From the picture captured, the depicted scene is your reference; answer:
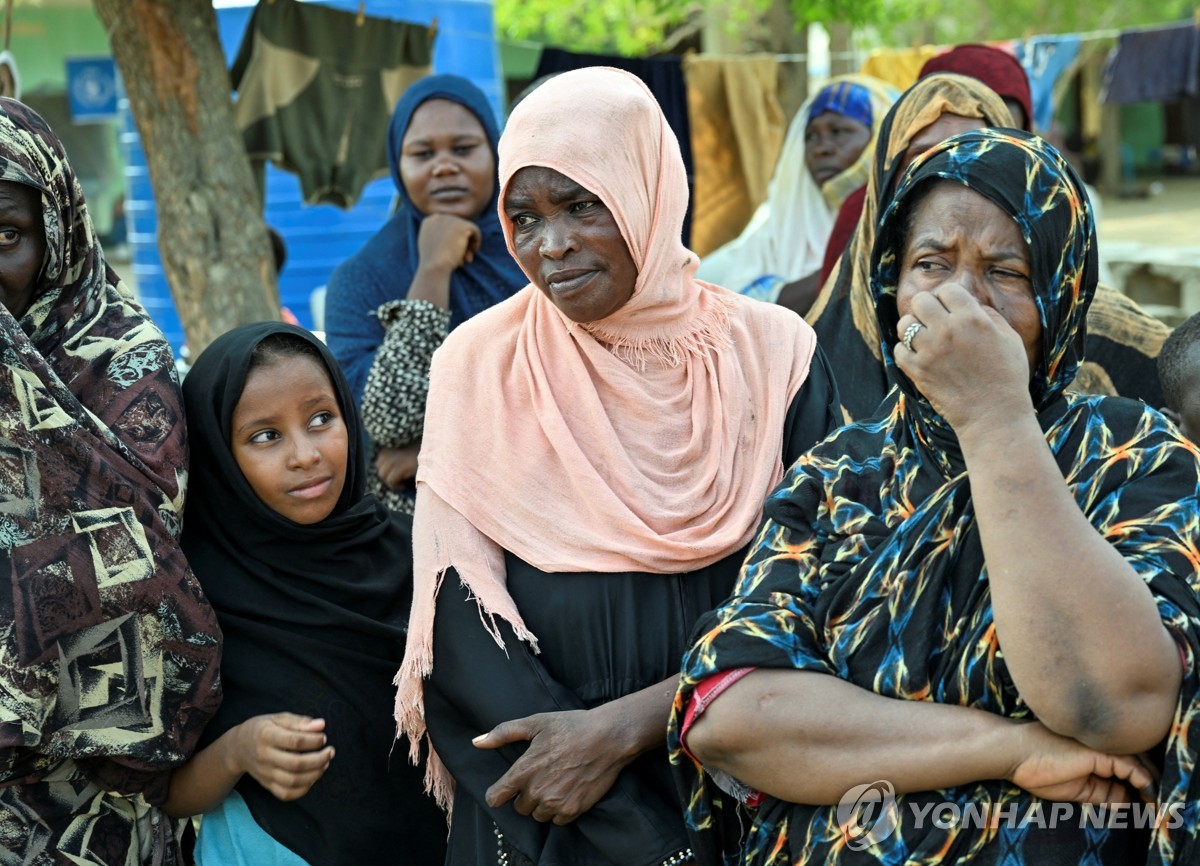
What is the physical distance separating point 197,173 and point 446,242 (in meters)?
1.52

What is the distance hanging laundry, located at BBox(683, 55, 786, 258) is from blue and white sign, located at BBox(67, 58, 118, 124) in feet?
16.7

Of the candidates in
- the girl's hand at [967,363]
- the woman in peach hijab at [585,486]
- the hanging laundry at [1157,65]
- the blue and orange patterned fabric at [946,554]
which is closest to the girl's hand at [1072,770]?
the blue and orange patterned fabric at [946,554]

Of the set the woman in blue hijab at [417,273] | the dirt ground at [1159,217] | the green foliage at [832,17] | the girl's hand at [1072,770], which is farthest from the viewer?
the dirt ground at [1159,217]

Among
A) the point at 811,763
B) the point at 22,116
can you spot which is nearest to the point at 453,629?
the point at 811,763

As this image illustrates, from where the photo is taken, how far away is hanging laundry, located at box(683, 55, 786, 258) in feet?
25.4

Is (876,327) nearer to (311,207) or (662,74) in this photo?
(662,74)

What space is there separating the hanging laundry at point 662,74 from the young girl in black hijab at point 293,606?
4.77 meters

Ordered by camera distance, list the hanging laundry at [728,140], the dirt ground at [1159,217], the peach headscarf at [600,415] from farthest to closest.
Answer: the dirt ground at [1159,217] → the hanging laundry at [728,140] → the peach headscarf at [600,415]

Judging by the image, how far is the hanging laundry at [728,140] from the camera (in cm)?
774

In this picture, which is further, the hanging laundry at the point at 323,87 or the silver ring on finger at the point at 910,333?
the hanging laundry at the point at 323,87

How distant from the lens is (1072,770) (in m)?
1.66

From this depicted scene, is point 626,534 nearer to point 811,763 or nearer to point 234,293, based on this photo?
point 811,763

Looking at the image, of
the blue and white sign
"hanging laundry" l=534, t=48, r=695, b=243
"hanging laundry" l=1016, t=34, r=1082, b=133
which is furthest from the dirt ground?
the blue and white sign

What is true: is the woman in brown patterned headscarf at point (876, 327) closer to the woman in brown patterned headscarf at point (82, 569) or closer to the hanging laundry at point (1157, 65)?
the woman in brown patterned headscarf at point (82, 569)
